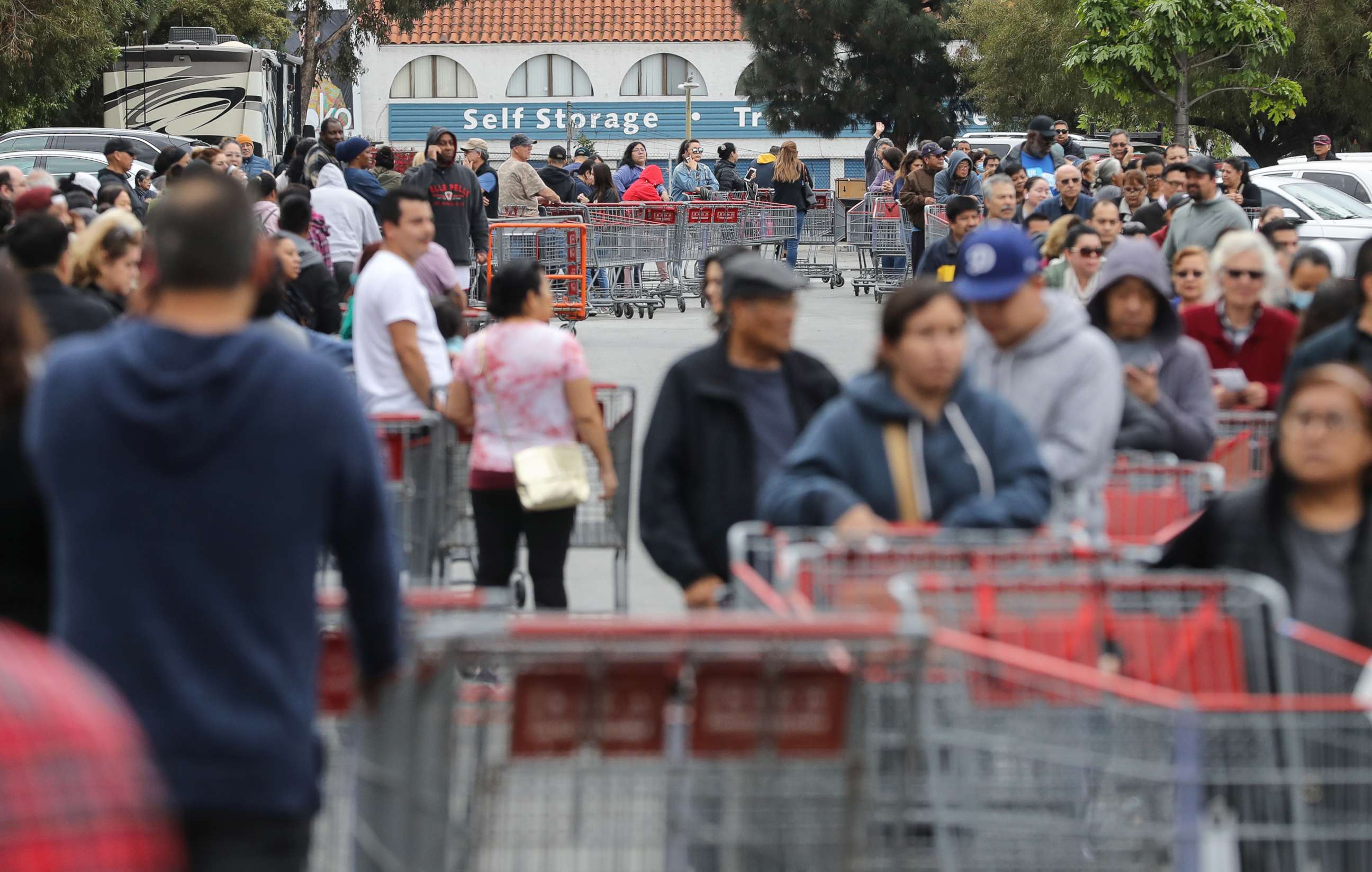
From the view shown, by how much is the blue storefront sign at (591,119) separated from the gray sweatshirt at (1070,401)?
54.0 meters

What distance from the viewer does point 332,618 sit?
3.93 metres

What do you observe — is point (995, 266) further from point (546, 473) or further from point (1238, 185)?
point (1238, 185)

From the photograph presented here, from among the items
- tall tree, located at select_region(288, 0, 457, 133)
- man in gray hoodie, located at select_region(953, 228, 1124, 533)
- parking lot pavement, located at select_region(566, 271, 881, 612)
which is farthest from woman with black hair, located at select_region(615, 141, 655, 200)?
tall tree, located at select_region(288, 0, 457, 133)

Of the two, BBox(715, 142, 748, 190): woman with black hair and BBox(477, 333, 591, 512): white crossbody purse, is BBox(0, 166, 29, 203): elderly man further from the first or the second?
BBox(715, 142, 748, 190): woman with black hair

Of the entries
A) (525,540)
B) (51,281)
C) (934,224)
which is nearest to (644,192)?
(934,224)

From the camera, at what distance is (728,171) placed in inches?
1009

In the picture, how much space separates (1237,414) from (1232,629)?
10.0ft

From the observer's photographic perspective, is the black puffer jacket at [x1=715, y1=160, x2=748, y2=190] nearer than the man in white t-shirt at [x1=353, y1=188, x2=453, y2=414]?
No

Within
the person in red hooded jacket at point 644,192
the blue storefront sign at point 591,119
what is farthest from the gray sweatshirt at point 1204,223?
the blue storefront sign at point 591,119

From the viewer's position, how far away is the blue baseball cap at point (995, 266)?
191 inches

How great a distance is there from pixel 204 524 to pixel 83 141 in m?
28.2

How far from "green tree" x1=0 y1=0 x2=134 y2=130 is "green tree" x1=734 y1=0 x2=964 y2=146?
1565 centimetres

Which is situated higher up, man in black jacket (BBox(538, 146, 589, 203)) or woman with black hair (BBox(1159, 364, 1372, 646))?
man in black jacket (BBox(538, 146, 589, 203))

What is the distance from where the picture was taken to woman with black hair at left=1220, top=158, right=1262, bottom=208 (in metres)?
16.9
